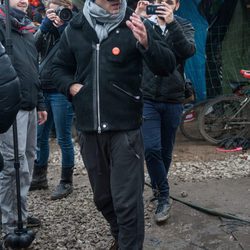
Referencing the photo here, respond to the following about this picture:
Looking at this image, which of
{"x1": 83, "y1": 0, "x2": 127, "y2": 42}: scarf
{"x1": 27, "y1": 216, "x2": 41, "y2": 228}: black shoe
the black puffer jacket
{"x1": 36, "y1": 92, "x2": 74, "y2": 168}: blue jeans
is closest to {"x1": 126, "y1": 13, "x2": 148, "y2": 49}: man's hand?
{"x1": 83, "y1": 0, "x2": 127, "y2": 42}: scarf

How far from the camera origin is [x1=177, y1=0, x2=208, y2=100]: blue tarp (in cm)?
799

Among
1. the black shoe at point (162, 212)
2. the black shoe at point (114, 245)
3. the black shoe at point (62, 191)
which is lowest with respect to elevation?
the black shoe at point (62, 191)

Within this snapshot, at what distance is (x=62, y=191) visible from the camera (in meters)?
5.49

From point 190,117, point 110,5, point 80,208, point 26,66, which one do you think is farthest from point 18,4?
point 190,117

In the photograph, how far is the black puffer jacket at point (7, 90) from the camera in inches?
105

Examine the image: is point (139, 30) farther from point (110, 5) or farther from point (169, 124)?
point (169, 124)

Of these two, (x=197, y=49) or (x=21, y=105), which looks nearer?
(x=21, y=105)

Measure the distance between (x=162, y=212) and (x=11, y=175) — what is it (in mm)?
1425

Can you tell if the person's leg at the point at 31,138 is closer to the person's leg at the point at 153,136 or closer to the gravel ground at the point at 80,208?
the gravel ground at the point at 80,208

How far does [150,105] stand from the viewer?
183 inches

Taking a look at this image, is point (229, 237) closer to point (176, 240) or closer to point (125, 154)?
point (176, 240)

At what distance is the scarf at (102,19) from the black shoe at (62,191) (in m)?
2.34

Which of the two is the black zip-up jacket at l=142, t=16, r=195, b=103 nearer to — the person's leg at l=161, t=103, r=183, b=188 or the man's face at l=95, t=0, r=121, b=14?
the person's leg at l=161, t=103, r=183, b=188

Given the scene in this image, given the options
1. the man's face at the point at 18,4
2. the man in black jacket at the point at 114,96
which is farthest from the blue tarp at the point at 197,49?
the man in black jacket at the point at 114,96
